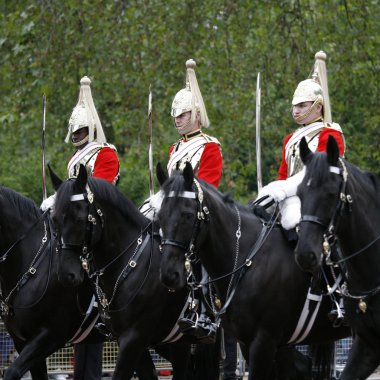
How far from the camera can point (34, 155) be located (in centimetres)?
1989

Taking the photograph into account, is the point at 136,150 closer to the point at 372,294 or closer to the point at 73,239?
the point at 73,239

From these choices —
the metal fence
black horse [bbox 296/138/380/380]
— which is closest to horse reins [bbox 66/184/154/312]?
black horse [bbox 296/138/380/380]

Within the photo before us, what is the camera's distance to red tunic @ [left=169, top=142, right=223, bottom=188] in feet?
30.3

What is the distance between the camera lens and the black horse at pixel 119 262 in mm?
8266

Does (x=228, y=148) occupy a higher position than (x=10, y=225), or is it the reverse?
(x=228, y=148)

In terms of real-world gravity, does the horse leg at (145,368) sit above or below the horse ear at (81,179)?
below

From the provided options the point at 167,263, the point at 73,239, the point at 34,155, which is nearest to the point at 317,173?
the point at 167,263

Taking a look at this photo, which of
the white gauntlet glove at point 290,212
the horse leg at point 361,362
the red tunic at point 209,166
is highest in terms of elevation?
the red tunic at point 209,166

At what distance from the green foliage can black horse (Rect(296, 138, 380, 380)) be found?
8.11 m

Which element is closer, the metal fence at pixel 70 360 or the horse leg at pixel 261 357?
the horse leg at pixel 261 357

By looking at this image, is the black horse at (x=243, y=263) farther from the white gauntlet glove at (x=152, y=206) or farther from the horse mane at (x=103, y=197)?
the horse mane at (x=103, y=197)

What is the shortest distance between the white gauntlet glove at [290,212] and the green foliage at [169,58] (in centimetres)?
722

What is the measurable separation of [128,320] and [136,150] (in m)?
7.49

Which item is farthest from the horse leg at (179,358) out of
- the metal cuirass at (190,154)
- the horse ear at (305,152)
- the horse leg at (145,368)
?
the horse ear at (305,152)
